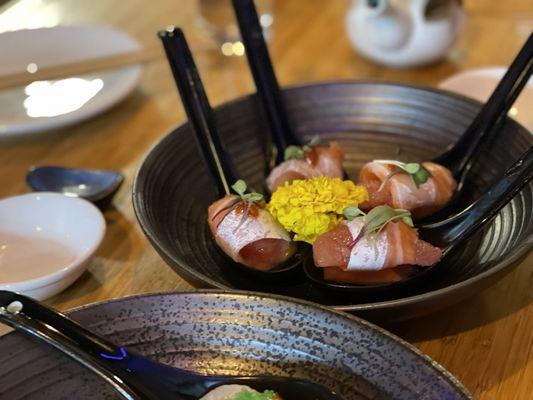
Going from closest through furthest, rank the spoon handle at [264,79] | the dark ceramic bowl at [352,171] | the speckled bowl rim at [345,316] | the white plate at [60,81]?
the speckled bowl rim at [345,316], the dark ceramic bowl at [352,171], the spoon handle at [264,79], the white plate at [60,81]

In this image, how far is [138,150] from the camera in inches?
52.1

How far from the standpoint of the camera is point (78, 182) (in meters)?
1.15

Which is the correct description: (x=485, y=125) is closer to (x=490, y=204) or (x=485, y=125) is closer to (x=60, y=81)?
(x=490, y=204)

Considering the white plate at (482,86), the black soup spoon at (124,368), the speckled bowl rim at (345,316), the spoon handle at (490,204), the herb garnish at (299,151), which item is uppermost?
the white plate at (482,86)

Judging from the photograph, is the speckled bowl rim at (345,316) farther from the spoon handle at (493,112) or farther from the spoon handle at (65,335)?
the spoon handle at (493,112)

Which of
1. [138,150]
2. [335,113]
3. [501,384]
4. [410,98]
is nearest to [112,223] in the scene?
[138,150]

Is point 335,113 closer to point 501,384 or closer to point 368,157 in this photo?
point 368,157

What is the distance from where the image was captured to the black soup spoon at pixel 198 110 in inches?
38.6

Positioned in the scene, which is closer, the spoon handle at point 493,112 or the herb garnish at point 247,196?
the herb garnish at point 247,196

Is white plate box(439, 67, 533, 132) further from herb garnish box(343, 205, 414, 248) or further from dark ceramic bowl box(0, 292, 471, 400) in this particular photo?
dark ceramic bowl box(0, 292, 471, 400)

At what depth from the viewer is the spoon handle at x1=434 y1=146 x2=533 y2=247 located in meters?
0.82

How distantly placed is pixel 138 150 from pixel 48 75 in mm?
285

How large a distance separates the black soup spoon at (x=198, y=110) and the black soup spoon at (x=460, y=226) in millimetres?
227

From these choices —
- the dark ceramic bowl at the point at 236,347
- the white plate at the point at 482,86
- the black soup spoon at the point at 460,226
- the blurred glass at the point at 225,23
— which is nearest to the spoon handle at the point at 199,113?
the black soup spoon at the point at 460,226
